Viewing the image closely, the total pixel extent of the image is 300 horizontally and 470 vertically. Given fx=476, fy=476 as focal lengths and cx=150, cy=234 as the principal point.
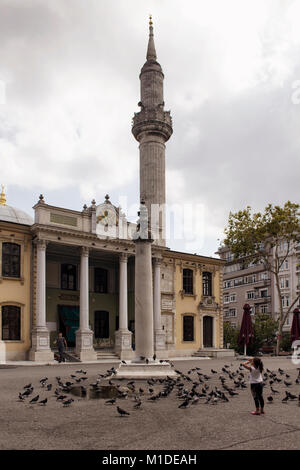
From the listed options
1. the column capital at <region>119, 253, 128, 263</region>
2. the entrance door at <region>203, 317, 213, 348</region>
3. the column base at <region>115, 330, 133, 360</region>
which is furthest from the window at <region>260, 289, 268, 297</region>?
the column base at <region>115, 330, 133, 360</region>

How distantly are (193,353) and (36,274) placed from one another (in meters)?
15.6

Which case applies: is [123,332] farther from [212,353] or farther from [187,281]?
[212,353]

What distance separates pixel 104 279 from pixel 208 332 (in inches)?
415

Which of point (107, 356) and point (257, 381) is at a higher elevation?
point (257, 381)

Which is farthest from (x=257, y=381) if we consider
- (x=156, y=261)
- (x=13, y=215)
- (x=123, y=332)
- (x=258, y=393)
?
(x=13, y=215)

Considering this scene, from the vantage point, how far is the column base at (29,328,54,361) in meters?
28.8

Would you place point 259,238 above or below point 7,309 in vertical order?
above

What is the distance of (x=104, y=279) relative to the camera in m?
38.4

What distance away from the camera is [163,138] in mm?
40781

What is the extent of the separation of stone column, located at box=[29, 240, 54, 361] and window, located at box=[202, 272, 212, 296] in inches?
647

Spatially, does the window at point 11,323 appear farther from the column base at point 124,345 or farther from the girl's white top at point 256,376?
the girl's white top at point 256,376
